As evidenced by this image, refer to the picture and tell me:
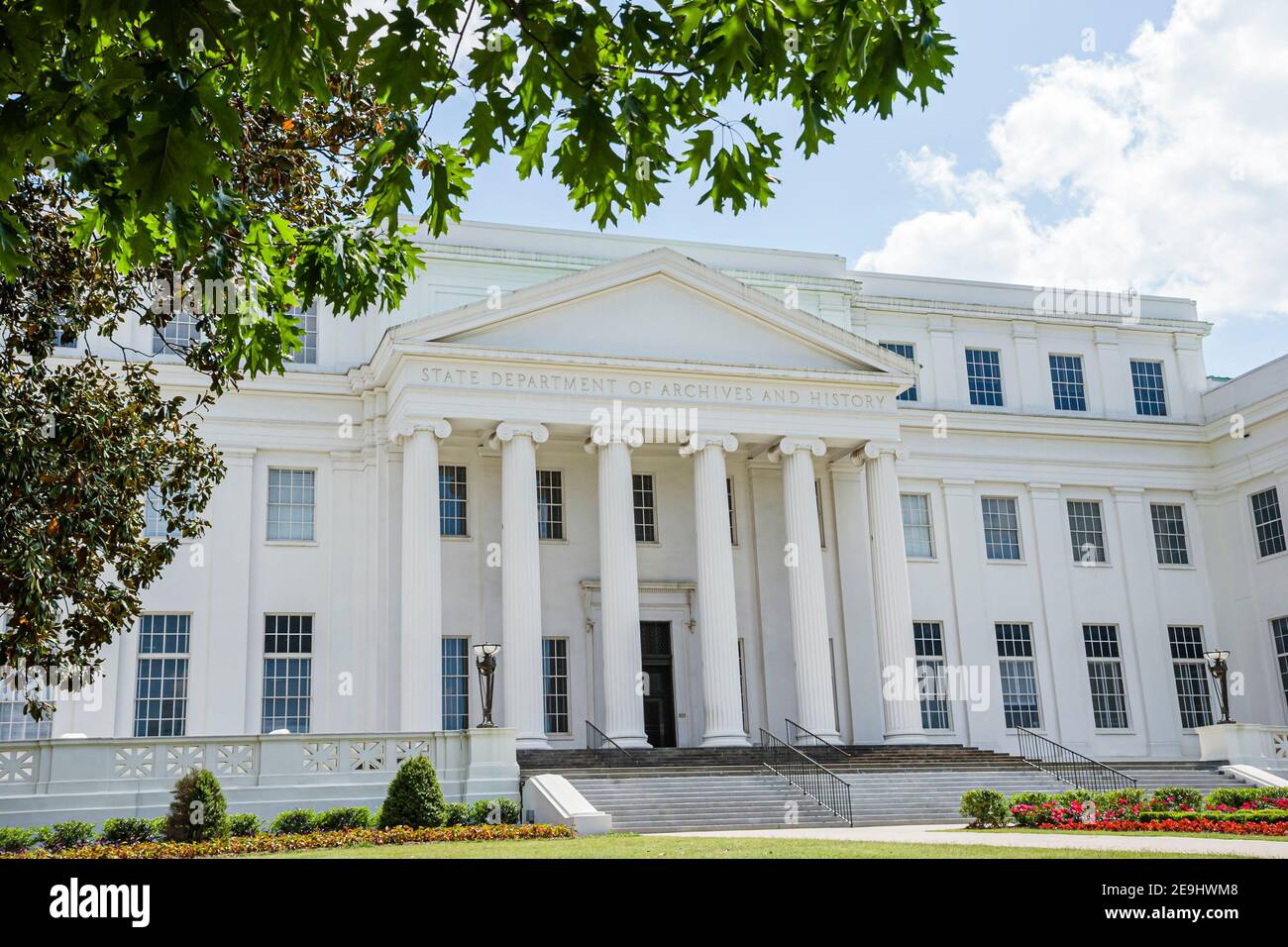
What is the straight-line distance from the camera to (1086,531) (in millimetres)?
39312

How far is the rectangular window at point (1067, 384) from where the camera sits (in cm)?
4066

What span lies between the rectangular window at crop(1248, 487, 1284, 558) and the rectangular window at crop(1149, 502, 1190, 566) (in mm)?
2071

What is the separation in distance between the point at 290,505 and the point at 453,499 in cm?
413

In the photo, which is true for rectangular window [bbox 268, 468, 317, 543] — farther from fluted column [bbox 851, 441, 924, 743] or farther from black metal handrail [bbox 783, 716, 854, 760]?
fluted column [bbox 851, 441, 924, 743]

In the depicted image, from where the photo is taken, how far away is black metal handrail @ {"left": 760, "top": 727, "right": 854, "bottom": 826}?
84.5ft

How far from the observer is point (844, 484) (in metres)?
36.4

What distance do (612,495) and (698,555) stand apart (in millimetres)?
2698

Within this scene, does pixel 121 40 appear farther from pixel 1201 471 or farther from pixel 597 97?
pixel 1201 471

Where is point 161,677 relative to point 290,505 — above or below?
below

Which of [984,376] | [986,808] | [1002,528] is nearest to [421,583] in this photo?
[986,808]

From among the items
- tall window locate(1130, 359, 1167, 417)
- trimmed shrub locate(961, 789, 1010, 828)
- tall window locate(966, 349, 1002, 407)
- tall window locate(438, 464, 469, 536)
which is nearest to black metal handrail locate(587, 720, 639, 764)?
tall window locate(438, 464, 469, 536)

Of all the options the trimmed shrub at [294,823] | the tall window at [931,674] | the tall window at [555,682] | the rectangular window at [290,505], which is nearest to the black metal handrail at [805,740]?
the tall window at [931,674]

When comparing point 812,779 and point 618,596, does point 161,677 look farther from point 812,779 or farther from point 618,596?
point 812,779
